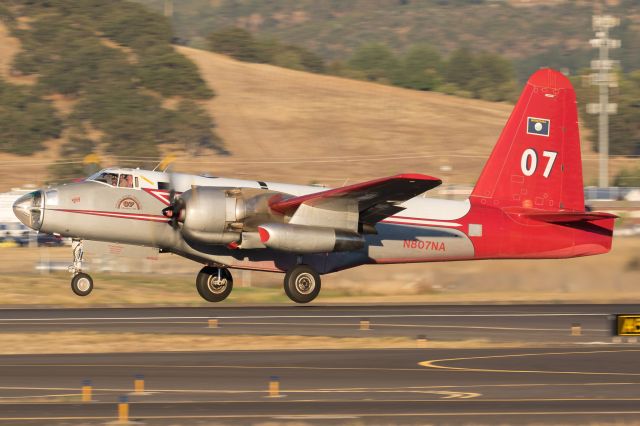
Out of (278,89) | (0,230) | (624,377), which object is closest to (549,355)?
(624,377)

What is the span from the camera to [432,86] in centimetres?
12475

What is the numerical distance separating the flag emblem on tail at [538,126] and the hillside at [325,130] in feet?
143

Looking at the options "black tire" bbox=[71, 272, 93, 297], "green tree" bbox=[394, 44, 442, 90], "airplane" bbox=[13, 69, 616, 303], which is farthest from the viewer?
"green tree" bbox=[394, 44, 442, 90]

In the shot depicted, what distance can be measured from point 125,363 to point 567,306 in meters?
16.7

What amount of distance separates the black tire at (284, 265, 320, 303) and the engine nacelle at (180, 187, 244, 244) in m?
2.08

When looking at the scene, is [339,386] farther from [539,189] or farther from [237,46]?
[237,46]

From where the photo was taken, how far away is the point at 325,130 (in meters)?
98.4

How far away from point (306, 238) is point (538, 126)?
9.06 meters

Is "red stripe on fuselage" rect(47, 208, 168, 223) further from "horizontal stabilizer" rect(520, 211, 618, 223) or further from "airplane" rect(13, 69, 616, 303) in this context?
"horizontal stabilizer" rect(520, 211, 618, 223)

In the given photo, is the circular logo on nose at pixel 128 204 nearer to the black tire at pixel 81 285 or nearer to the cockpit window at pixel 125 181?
the cockpit window at pixel 125 181

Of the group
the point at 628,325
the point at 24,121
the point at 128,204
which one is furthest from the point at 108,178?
the point at 24,121

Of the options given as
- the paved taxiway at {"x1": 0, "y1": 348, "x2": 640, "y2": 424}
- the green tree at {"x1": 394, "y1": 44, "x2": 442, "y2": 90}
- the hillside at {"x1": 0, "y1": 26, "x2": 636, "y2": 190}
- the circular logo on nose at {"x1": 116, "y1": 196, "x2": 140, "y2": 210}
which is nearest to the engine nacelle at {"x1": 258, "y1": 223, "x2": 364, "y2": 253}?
the circular logo on nose at {"x1": 116, "y1": 196, "x2": 140, "y2": 210}

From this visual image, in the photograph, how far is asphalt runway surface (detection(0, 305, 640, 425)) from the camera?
16.0 m

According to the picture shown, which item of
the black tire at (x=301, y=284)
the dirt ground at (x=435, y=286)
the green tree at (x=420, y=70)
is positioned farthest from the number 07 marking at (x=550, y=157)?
the green tree at (x=420, y=70)
